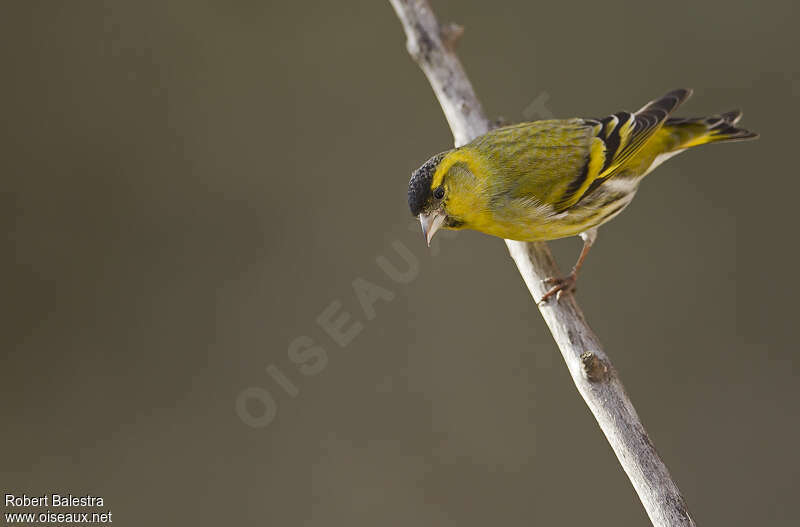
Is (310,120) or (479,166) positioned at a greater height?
(310,120)

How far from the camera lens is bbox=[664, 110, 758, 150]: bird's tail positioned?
262 cm

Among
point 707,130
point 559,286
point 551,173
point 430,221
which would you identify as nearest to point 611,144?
point 551,173

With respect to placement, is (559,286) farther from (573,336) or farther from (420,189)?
(420,189)

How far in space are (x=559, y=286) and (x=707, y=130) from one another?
0.85m

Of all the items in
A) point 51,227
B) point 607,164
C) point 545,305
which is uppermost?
point 51,227

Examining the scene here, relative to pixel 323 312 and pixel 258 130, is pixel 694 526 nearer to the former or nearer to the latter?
pixel 323 312

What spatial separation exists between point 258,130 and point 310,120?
0.93 ft

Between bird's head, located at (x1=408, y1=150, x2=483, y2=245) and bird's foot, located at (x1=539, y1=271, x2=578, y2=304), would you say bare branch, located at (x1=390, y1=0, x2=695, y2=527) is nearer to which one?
bird's foot, located at (x1=539, y1=271, x2=578, y2=304)

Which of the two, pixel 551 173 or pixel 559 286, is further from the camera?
pixel 551 173

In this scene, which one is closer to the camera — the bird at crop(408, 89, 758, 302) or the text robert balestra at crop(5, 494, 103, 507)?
the bird at crop(408, 89, 758, 302)

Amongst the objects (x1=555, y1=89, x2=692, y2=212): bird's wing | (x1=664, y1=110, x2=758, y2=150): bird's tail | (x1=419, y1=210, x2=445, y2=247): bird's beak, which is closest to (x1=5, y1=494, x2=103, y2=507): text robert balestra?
(x1=419, y1=210, x2=445, y2=247): bird's beak

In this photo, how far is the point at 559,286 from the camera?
7.58 ft

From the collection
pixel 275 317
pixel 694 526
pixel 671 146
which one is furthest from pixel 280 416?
pixel 694 526

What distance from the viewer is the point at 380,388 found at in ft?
12.8
